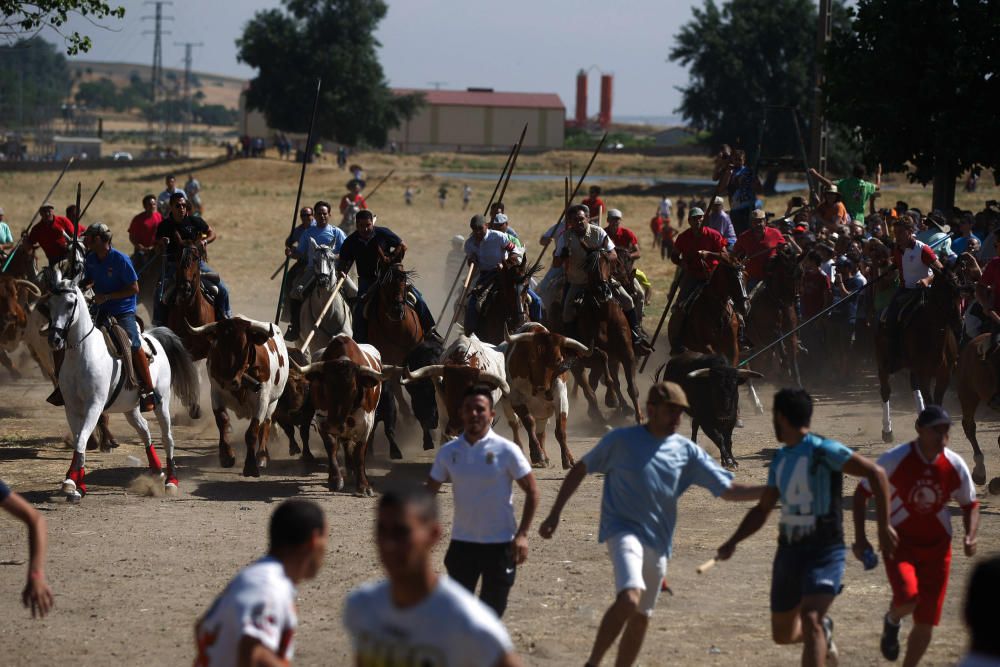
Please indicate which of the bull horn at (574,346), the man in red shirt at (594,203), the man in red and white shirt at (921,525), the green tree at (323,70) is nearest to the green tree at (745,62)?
the green tree at (323,70)

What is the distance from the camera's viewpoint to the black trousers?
8078mm

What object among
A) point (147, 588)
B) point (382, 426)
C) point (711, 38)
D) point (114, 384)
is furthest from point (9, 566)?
point (711, 38)

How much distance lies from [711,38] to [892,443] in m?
60.7

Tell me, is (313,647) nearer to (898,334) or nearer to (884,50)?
(898,334)

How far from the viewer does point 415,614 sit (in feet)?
16.1

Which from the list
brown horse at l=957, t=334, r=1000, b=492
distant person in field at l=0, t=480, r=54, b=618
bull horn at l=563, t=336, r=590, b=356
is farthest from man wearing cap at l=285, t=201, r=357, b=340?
distant person in field at l=0, t=480, r=54, b=618

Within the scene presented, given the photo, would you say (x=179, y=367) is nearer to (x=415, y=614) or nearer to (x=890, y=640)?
(x=890, y=640)

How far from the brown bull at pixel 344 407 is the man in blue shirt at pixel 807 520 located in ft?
21.6

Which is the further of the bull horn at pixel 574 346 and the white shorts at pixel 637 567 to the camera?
the bull horn at pixel 574 346

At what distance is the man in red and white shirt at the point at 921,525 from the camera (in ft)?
26.3

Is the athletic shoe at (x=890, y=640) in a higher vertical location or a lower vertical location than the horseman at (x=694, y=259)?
lower

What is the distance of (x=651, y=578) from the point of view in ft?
26.2

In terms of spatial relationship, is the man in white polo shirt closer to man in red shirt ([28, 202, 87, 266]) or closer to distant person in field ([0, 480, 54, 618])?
distant person in field ([0, 480, 54, 618])

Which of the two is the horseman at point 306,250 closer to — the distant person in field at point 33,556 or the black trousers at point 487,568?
the black trousers at point 487,568
